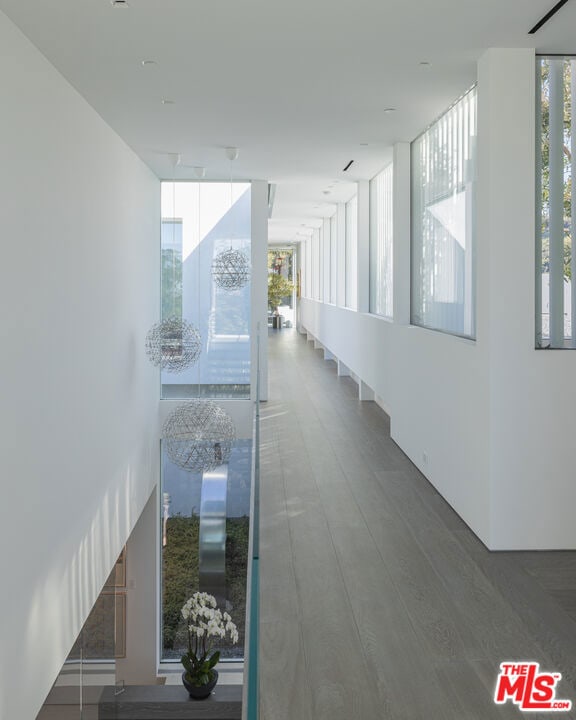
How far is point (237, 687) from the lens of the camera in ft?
32.5

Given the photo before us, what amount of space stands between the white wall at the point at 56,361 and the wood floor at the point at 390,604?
143cm

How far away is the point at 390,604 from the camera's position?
12.2 ft

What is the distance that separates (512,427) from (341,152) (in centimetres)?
409

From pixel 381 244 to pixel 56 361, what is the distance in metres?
4.94

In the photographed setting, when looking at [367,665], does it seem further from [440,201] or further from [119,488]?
[119,488]

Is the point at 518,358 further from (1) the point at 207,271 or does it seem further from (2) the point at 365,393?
(1) the point at 207,271

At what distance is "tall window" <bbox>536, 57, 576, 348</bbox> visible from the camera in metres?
4.40

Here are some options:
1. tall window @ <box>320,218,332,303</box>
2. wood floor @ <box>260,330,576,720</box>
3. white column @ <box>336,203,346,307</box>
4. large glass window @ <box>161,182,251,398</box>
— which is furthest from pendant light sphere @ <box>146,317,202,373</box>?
tall window @ <box>320,218,332,303</box>

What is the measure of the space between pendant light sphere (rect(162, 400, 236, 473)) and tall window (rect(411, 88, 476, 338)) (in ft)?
9.67

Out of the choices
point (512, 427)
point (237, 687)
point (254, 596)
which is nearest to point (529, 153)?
point (512, 427)

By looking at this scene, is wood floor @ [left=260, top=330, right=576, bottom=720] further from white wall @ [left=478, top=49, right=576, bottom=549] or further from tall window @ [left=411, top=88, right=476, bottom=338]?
tall window @ [left=411, top=88, right=476, bottom=338]

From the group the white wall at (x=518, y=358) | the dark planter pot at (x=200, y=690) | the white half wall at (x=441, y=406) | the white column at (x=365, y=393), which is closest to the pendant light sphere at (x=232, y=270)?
the white half wall at (x=441, y=406)

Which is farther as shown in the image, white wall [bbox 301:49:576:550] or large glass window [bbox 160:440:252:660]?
large glass window [bbox 160:440:252:660]

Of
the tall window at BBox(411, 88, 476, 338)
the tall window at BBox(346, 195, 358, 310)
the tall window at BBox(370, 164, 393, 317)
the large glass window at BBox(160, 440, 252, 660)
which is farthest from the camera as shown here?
the tall window at BBox(346, 195, 358, 310)
